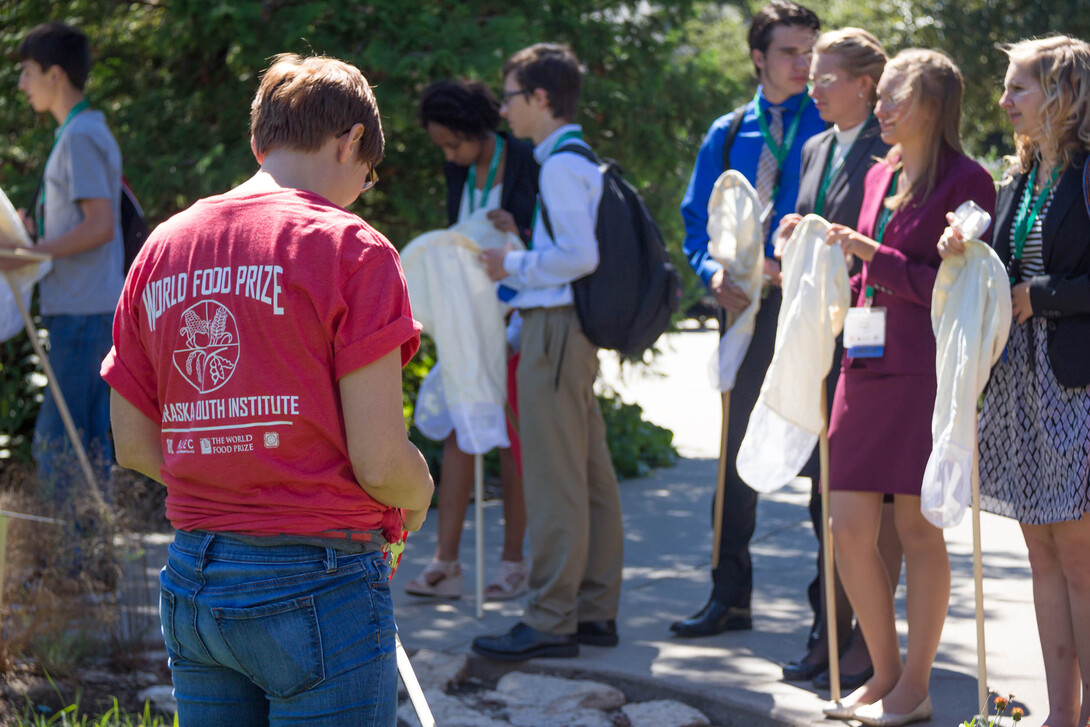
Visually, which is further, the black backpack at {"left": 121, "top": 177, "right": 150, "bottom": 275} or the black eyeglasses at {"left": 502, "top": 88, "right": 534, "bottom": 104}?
the black backpack at {"left": 121, "top": 177, "right": 150, "bottom": 275}

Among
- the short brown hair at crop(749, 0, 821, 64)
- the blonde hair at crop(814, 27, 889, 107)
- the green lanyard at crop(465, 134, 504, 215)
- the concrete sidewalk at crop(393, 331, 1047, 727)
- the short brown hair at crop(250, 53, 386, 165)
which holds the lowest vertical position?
the concrete sidewalk at crop(393, 331, 1047, 727)

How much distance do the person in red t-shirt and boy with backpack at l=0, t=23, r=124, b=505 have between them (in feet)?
10.2

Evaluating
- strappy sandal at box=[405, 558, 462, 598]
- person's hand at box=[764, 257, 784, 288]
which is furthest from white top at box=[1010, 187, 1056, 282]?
strappy sandal at box=[405, 558, 462, 598]

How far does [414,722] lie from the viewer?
388 centimetres

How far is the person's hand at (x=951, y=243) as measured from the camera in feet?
10.4

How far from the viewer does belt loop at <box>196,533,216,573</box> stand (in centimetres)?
196

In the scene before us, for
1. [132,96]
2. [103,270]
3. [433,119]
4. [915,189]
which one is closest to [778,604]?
[915,189]

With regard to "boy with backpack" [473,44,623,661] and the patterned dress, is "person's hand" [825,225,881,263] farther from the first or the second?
"boy with backpack" [473,44,623,661]

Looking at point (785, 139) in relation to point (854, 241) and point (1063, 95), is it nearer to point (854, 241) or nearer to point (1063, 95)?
point (854, 241)

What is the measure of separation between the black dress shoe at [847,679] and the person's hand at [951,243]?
62.4 inches

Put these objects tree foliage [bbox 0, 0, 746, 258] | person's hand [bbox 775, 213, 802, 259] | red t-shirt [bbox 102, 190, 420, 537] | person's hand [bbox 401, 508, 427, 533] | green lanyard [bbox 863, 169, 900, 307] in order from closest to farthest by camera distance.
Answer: red t-shirt [bbox 102, 190, 420, 537], person's hand [bbox 401, 508, 427, 533], green lanyard [bbox 863, 169, 900, 307], person's hand [bbox 775, 213, 802, 259], tree foliage [bbox 0, 0, 746, 258]

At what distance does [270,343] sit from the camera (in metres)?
1.92

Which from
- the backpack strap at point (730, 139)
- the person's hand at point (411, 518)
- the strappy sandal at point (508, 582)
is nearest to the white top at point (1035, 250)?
the backpack strap at point (730, 139)

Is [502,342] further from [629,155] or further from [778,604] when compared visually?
[629,155]
